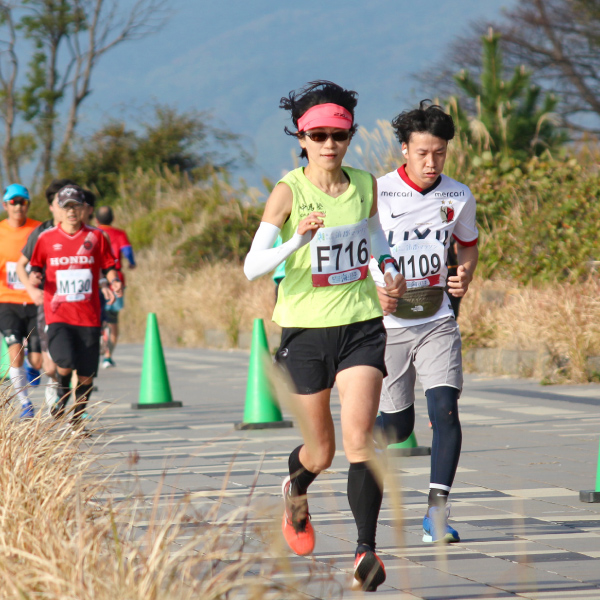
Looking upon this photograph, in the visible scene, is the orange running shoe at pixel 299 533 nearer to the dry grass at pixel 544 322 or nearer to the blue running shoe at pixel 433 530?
the blue running shoe at pixel 433 530

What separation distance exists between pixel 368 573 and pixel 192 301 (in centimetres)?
Answer: 1636

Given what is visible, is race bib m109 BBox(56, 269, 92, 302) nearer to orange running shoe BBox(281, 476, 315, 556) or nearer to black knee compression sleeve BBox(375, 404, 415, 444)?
black knee compression sleeve BBox(375, 404, 415, 444)

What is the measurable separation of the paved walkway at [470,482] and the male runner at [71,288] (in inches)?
27.2

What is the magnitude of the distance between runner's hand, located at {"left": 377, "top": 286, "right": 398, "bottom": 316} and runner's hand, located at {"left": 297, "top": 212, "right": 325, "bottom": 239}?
2.61 feet

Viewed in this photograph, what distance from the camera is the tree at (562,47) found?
42750 mm

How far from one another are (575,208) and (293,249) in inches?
432

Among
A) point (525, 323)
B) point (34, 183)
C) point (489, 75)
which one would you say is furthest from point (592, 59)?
point (525, 323)

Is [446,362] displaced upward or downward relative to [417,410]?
upward

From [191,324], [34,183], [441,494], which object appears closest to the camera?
[441,494]

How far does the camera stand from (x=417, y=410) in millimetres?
10422

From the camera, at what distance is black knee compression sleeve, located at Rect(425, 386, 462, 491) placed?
5.28 metres

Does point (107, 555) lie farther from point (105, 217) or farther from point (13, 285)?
point (105, 217)

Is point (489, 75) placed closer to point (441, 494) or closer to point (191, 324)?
point (191, 324)

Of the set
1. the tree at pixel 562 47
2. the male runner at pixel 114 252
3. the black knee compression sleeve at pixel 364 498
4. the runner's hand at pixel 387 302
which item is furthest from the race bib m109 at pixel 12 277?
the tree at pixel 562 47
